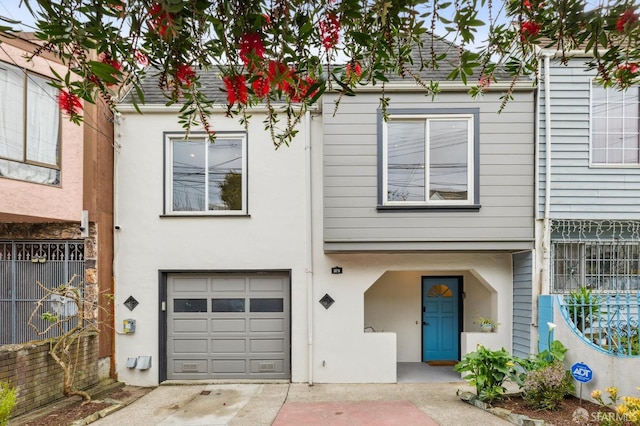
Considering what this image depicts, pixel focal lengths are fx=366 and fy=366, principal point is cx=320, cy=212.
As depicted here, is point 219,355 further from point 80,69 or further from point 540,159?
point 540,159

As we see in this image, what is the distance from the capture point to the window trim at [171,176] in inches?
251

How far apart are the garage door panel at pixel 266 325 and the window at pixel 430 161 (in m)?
2.83

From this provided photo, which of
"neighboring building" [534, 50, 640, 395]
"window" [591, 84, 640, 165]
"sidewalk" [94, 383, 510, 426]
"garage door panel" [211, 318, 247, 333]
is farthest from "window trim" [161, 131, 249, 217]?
"window" [591, 84, 640, 165]

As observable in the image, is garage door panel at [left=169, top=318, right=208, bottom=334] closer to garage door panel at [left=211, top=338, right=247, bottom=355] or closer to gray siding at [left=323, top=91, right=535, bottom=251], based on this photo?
garage door panel at [left=211, top=338, right=247, bottom=355]

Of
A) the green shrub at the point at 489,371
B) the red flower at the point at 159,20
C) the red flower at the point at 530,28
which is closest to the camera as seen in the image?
the red flower at the point at 159,20

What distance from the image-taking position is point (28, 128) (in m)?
5.18

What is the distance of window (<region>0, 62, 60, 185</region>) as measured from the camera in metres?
4.93

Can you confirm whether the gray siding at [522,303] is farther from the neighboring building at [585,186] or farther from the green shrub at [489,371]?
the green shrub at [489,371]

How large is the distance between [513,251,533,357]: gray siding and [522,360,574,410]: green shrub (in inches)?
40.8

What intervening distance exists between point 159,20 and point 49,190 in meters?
4.82

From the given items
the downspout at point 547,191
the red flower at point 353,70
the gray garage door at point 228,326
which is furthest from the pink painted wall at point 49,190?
the downspout at point 547,191

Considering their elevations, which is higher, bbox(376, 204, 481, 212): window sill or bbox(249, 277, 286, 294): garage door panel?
bbox(376, 204, 481, 212): window sill

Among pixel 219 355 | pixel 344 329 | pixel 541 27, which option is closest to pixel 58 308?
pixel 219 355

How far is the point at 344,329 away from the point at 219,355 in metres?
2.25
